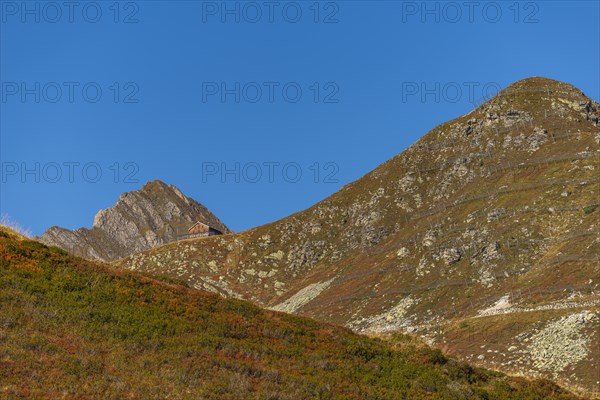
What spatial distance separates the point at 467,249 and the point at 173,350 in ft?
312

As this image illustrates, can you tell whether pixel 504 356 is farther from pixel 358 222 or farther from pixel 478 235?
pixel 358 222

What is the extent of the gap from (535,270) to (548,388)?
67.0 m

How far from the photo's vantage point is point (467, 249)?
11250 cm

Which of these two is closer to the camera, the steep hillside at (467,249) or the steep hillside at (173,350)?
the steep hillside at (173,350)

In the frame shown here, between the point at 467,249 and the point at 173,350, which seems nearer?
the point at 173,350

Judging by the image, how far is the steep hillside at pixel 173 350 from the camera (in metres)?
20.4

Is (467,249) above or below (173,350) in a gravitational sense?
above

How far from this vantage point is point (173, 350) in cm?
2381

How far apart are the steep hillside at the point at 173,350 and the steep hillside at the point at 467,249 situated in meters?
17.6

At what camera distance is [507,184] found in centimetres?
12950

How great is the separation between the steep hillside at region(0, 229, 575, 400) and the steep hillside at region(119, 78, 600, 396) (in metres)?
17.6

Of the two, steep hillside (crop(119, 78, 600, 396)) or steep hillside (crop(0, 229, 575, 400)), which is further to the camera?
steep hillside (crop(119, 78, 600, 396))

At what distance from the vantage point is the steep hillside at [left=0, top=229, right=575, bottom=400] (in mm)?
20391

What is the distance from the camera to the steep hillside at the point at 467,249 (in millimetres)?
72375
